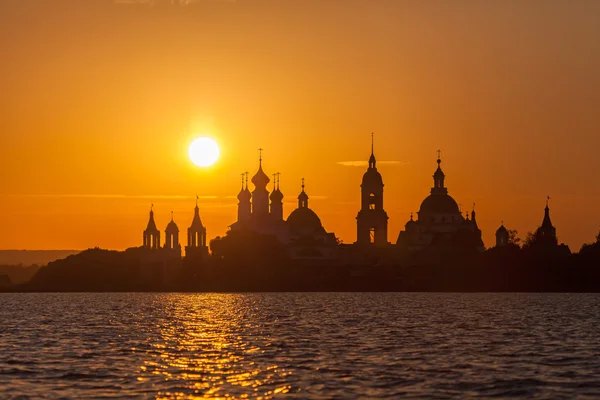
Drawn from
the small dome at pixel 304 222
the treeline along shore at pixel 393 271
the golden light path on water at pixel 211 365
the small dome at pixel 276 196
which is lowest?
the golden light path on water at pixel 211 365

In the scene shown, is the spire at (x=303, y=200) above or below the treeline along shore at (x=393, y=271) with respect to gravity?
above

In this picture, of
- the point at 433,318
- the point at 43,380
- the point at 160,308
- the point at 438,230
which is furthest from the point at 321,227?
the point at 43,380

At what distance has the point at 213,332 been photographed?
68875mm

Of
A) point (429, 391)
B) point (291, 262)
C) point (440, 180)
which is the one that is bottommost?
point (429, 391)

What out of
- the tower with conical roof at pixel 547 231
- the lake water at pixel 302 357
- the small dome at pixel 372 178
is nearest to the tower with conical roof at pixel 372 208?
the small dome at pixel 372 178

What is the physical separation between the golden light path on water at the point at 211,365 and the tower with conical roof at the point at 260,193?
12314 cm

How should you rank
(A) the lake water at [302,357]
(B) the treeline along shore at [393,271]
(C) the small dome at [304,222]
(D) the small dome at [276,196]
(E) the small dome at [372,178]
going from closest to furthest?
(A) the lake water at [302,357]
(B) the treeline along shore at [393,271]
(E) the small dome at [372,178]
(C) the small dome at [304,222]
(D) the small dome at [276,196]

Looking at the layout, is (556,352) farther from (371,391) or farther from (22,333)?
(22,333)

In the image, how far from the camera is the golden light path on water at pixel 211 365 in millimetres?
39812

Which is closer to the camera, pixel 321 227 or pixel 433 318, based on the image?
pixel 433 318

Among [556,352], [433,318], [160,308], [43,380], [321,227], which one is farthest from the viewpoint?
[321,227]

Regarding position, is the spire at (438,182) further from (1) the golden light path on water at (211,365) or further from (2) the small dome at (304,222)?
(1) the golden light path on water at (211,365)

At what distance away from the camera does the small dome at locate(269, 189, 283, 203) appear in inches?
7790

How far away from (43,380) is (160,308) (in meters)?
65.6
